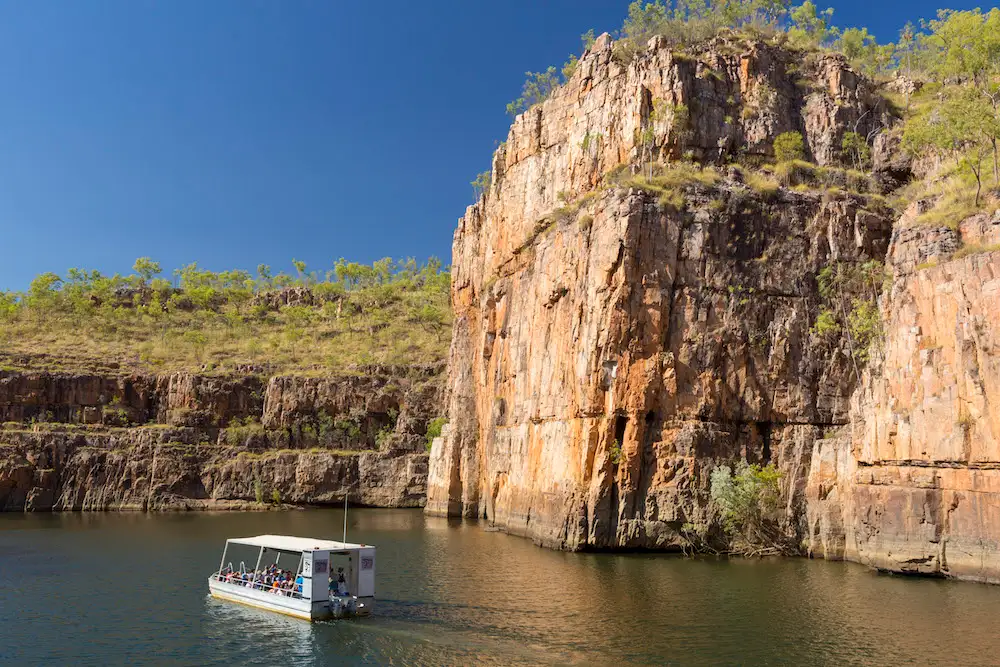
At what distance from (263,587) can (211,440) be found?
6295 cm

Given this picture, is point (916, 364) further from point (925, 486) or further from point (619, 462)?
point (619, 462)

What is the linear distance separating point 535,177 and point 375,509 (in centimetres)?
4101

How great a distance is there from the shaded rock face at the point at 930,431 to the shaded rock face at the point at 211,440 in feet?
188

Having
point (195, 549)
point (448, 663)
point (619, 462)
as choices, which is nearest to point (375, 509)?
point (195, 549)

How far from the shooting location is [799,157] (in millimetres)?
63062

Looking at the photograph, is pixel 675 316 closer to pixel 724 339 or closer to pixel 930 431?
pixel 724 339

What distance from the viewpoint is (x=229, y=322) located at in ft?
429

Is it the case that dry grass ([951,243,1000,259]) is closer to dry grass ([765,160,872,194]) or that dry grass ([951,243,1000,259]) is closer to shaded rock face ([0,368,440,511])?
dry grass ([765,160,872,194])

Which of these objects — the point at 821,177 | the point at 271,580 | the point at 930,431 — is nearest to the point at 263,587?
the point at 271,580

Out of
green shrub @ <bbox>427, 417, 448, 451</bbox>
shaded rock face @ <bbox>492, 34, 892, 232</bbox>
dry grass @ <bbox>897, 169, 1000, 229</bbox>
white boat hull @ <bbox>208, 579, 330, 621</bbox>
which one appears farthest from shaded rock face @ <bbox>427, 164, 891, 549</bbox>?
green shrub @ <bbox>427, 417, 448, 451</bbox>

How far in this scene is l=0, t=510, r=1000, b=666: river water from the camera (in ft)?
89.7

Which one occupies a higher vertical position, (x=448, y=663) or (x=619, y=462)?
(x=619, y=462)

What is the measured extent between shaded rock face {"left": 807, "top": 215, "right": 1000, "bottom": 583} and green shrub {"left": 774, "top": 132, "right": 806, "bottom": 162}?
17.4m

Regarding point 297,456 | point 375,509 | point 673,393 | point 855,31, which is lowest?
point 375,509
